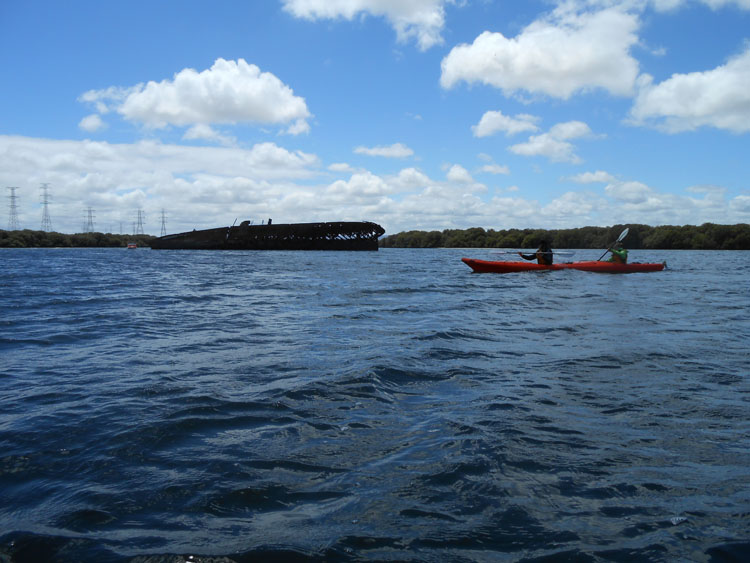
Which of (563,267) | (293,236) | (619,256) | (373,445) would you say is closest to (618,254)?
(619,256)

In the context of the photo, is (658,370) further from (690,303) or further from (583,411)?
(690,303)

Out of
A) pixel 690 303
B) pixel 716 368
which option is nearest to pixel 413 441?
pixel 716 368

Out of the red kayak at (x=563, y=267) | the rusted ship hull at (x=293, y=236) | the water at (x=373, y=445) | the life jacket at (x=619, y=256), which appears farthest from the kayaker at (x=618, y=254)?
the rusted ship hull at (x=293, y=236)

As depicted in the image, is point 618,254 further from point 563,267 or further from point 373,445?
point 373,445

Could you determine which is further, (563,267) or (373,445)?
(563,267)

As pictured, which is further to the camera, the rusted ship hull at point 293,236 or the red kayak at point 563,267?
the rusted ship hull at point 293,236

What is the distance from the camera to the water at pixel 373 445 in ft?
9.23

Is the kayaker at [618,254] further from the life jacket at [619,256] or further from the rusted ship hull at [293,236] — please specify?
the rusted ship hull at [293,236]

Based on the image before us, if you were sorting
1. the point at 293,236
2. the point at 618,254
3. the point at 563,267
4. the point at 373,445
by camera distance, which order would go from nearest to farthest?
1. the point at 373,445
2. the point at 563,267
3. the point at 618,254
4. the point at 293,236

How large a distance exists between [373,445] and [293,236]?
74664mm

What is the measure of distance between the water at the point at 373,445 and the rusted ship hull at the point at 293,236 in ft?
222

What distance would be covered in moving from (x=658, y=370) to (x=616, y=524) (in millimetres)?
4425

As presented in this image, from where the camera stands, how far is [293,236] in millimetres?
77250

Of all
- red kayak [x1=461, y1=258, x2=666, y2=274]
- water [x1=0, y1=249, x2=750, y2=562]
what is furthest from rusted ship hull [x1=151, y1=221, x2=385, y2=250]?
water [x1=0, y1=249, x2=750, y2=562]
